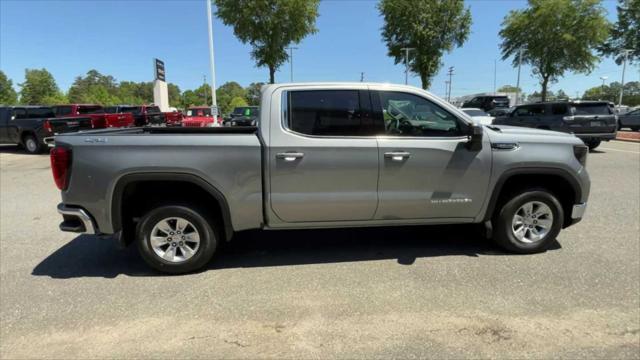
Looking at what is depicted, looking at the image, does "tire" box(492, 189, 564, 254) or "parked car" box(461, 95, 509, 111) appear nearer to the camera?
"tire" box(492, 189, 564, 254)

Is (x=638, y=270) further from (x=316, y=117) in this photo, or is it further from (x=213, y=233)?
(x=213, y=233)

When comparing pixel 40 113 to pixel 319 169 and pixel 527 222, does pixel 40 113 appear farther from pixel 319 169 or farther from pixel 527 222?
pixel 527 222

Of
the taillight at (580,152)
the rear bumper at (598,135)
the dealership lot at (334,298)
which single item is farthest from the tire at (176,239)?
the rear bumper at (598,135)

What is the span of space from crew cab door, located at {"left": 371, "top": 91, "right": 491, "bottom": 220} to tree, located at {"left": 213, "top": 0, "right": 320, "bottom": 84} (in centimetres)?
2126

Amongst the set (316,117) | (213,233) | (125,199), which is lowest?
(213,233)

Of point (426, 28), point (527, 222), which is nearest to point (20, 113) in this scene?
point (527, 222)

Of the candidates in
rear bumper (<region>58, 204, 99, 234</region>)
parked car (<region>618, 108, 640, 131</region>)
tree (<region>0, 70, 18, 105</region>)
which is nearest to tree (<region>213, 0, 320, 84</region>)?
parked car (<region>618, 108, 640, 131</region>)

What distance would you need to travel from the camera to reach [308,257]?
4.57 meters

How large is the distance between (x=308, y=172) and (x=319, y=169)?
0.37 feet

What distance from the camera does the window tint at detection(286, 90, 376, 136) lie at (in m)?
4.10

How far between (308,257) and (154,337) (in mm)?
1893

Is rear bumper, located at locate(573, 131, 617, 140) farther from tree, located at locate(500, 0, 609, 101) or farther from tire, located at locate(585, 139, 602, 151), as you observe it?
tree, located at locate(500, 0, 609, 101)

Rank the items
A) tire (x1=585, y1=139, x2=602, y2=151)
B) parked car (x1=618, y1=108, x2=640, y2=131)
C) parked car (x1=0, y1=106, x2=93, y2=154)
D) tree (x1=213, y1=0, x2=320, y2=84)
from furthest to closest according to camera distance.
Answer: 1. parked car (x1=618, y1=108, x2=640, y2=131)
2. tree (x1=213, y1=0, x2=320, y2=84)
3. parked car (x1=0, y1=106, x2=93, y2=154)
4. tire (x1=585, y1=139, x2=602, y2=151)

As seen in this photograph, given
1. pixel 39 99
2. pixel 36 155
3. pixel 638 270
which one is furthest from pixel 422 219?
pixel 39 99
